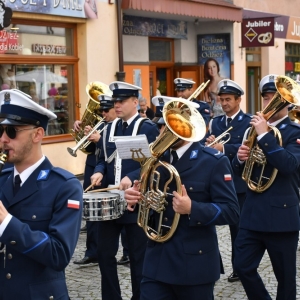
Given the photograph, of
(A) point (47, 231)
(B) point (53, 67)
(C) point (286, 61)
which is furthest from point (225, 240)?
(C) point (286, 61)

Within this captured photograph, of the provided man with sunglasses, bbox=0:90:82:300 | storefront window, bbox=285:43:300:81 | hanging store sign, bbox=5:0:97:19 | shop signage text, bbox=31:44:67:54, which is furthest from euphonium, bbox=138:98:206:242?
storefront window, bbox=285:43:300:81

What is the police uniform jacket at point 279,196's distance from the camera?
535cm

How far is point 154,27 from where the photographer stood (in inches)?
683

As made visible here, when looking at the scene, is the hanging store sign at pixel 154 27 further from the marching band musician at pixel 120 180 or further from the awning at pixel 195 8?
the marching band musician at pixel 120 180

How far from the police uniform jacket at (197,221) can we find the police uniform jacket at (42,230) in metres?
0.96

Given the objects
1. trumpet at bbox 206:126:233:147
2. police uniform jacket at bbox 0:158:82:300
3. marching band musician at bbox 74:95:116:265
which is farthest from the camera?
marching band musician at bbox 74:95:116:265

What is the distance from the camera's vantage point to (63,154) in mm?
13773

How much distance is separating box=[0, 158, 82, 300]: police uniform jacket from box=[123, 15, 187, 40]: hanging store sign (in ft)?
42.5

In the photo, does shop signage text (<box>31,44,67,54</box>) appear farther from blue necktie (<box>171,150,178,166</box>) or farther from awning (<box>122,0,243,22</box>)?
blue necktie (<box>171,150,178,166</box>)

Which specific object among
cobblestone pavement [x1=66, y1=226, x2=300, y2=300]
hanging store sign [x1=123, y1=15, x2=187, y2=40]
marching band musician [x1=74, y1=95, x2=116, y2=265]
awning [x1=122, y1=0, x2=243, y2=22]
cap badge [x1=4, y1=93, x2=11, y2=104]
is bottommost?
cobblestone pavement [x1=66, y1=226, x2=300, y2=300]

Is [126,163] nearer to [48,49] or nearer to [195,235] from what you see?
[195,235]

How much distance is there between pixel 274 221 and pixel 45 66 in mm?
9132

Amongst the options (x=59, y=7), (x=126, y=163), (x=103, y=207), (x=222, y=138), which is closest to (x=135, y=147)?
(x=103, y=207)

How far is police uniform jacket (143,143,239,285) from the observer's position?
13.8 feet
